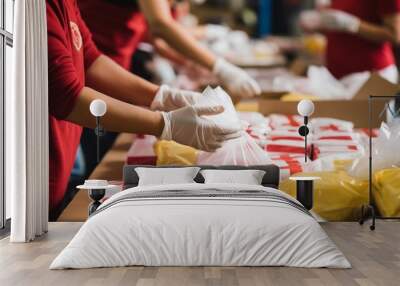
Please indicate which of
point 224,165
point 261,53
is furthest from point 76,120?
point 261,53

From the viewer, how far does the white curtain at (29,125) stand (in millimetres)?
4656

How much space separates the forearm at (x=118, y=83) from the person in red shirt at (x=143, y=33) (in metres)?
0.15

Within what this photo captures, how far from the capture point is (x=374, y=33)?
6.04 metres

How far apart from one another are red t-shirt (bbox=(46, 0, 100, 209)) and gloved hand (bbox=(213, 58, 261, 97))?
38.5 inches

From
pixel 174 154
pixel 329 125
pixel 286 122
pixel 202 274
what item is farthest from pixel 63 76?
pixel 202 274

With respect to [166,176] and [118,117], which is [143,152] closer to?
[118,117]

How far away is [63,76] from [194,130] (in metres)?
0.99

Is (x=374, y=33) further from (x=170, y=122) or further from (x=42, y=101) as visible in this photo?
(x=42, y=101)

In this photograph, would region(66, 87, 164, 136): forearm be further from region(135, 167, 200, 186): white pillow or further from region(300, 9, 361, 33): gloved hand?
region(300, 9, 361, 33): gloved hand

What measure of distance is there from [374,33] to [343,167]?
121 centimetres

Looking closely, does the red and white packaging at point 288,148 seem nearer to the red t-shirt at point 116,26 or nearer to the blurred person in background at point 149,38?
the blurred person in background at point 149,38

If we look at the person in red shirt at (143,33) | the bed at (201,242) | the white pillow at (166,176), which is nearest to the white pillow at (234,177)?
the white pillow at (166,176)

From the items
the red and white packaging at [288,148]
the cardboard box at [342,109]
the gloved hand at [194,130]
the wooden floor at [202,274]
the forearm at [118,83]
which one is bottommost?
the wooden floor at [202,274]

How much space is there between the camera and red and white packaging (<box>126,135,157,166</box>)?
5.47m
